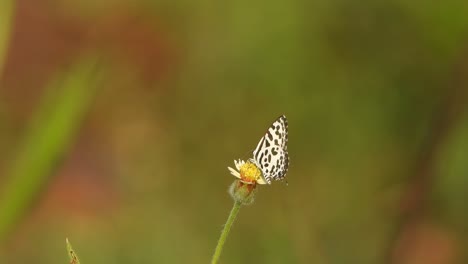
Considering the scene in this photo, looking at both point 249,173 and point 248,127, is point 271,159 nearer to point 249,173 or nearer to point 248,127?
point 249,173

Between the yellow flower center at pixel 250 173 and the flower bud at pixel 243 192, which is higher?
the yellow flower center at pixel 250 173

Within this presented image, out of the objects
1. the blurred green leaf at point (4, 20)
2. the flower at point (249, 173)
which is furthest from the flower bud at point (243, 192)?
the blurred green leaf at point (4, 20)

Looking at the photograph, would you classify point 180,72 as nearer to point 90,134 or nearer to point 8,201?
point 90,134

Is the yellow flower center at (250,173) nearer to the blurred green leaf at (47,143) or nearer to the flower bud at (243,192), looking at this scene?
the flower bud at (243,192)

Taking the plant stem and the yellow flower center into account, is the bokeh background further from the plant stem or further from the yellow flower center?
the plant stem

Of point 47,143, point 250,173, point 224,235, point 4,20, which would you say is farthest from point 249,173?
point 4,20

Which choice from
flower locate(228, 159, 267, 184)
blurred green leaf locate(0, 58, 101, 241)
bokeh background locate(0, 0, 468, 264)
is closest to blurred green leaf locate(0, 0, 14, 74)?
blurred green leaf locate(0, 58, 101, 241)

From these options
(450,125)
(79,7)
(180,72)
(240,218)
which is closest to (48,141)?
(450,125)

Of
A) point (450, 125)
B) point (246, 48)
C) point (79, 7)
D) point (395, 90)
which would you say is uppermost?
point (79, 7)
